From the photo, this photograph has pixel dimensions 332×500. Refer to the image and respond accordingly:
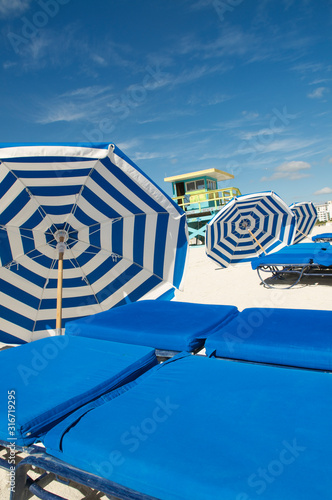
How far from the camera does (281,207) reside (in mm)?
9016

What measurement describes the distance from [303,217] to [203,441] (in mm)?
13836

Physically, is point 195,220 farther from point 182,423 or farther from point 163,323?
point 182,423

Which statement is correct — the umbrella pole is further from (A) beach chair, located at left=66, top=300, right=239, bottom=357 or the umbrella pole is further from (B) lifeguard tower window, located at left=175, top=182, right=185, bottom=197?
(B) lifeguard tower window, located at left=175, top=182, right=185, bottom=197

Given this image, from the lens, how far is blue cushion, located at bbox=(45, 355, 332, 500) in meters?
0.97

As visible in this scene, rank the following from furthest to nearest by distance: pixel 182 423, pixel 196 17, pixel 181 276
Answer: pixel 196 17 → pixel 181 276 → pixel 182 423

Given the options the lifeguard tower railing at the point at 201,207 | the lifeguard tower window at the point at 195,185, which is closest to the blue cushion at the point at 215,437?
the lifeguard tower railing at the point at 201,207

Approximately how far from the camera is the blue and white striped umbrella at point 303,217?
12637mm

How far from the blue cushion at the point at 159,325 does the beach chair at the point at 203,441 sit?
25.5 inches

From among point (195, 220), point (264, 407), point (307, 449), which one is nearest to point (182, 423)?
point (264, 407)

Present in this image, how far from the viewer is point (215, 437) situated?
1.19 m

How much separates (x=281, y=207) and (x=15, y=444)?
9.14 m

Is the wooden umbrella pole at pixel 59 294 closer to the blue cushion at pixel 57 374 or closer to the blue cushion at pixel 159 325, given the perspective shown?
the blue cushion at pixel 159 325

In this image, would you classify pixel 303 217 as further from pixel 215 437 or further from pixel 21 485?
pixel 21 485

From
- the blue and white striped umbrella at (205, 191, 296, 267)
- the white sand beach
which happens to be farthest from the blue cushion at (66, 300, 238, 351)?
the blue and white striped umbrella at (205, 191, 296, 267)
